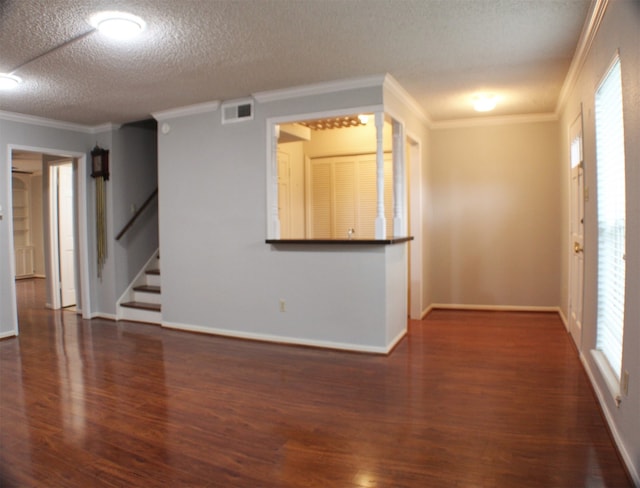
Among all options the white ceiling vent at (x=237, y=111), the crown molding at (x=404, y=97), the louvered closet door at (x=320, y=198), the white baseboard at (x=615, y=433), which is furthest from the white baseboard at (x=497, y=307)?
the white ceiling vent at (x=237, y=111)

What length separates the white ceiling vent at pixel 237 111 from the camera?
4.60 m

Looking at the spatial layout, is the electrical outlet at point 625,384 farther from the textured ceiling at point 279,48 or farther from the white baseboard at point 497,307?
the white baseboard at point 497,307

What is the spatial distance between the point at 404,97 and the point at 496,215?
88.5 inches

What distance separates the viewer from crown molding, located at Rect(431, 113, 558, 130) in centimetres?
565

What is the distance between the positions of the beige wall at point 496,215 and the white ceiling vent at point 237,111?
267 cm

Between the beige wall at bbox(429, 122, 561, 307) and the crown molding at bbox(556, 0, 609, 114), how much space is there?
132 centimetres

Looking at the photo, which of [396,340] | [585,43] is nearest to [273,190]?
[396,340]

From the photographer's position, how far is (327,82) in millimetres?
4098

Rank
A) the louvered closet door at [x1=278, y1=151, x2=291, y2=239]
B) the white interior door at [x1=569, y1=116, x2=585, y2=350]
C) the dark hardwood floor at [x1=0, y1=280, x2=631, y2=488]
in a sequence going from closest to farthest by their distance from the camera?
1. the dark hardwood floor at [x1=0, y1=280, x2=631, y2=488]
2. the white interior door at [x1=569, y1=116, x2=585, y2=350]
3. the louvered closet door at [x1=278, y1=151, x2=291, y2=239]

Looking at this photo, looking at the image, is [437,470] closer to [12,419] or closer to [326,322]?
[326,322]

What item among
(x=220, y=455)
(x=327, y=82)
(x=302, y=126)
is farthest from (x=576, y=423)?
(x=302, y=126)

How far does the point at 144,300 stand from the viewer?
587cm

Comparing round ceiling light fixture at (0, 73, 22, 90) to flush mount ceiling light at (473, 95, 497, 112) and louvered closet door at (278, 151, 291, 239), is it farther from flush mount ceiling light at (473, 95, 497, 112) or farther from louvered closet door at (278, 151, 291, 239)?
flush mount ceiling light at (473, 95, 497, 112)

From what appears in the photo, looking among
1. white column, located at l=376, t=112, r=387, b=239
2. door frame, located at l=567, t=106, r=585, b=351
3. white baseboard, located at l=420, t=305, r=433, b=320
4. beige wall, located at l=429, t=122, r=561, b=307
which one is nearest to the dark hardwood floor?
door frame, located at l=567, t=106, r=585, b=351
